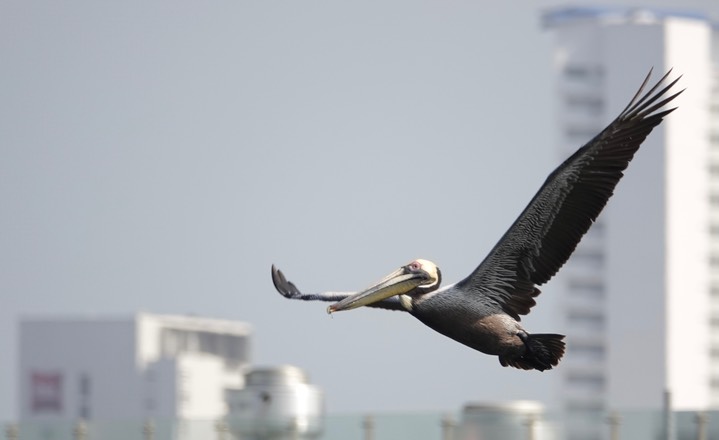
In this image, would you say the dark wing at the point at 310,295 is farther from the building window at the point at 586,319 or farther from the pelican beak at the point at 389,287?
the building window at the point at 586,319

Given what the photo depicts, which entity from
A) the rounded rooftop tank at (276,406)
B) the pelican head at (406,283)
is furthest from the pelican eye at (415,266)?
the rounded rooftop tank at (276,406)

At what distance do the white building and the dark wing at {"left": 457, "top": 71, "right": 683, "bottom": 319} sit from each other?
141m

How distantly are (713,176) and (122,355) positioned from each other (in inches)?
2019

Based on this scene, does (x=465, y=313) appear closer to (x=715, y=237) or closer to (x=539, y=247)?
(x=539, y=247)

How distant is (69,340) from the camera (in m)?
171

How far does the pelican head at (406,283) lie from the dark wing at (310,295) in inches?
10.9

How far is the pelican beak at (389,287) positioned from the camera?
16.5m

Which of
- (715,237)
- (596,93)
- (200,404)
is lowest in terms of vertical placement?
(200,404)

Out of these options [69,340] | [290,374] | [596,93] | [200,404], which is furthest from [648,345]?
[290,374]

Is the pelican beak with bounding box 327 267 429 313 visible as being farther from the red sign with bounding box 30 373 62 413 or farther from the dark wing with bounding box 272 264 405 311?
the red sign with bounding box 30 373 62 413

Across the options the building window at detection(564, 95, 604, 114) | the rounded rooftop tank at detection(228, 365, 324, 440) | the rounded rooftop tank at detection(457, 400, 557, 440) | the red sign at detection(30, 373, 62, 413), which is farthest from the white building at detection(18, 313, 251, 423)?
Answer: the rounded rooftop tank at detection(457, 400, 557, 440)

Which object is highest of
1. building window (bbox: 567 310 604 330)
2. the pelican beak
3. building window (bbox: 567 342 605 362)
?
building window (bbox: 567 310 604 330)

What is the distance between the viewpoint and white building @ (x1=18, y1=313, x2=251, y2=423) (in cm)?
15900

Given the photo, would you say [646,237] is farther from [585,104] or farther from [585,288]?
[585,104]
